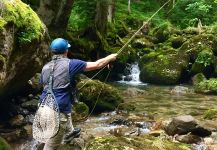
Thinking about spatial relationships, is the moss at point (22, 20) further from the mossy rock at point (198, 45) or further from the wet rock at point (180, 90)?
the mossy rock at point (198, 45)

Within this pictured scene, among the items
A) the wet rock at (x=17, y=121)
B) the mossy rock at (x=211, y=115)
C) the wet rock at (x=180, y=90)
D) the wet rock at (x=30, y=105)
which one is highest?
the wet rock at (x=30, y=105)

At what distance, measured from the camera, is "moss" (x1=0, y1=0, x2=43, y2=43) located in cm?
834

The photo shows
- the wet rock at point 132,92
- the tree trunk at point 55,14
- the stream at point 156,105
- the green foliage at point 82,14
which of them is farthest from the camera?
the green foliage at point 82,14

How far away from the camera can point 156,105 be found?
49.3 ft

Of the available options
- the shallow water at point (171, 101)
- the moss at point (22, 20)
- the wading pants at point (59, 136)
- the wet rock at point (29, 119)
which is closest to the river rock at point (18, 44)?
the moss at point (22, 20)

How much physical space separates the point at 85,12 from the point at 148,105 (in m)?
8.85

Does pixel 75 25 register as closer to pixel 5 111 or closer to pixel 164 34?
pixel 164 34

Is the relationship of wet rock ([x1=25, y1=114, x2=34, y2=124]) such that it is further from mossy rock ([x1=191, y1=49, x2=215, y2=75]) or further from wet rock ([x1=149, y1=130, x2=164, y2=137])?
mossy rock ([x1=191, y1=49, x2=215, y2=75])

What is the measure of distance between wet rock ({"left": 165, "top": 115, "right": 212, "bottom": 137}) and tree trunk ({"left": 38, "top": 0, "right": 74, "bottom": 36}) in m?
7.99

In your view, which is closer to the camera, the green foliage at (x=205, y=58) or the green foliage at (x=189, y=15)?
the green foliage at (x=205, y=58)

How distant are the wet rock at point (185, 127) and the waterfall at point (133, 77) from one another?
12.0 metres

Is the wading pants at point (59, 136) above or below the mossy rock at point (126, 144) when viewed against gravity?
above

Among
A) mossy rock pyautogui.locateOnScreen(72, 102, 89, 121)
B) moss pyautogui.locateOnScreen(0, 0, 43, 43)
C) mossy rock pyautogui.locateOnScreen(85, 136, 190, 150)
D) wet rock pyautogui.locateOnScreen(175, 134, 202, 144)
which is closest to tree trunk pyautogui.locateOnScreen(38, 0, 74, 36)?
mossy rock pyautogui.locateOnScreen(72, 102, 89, 121)

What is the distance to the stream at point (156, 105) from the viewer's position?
11173mm
